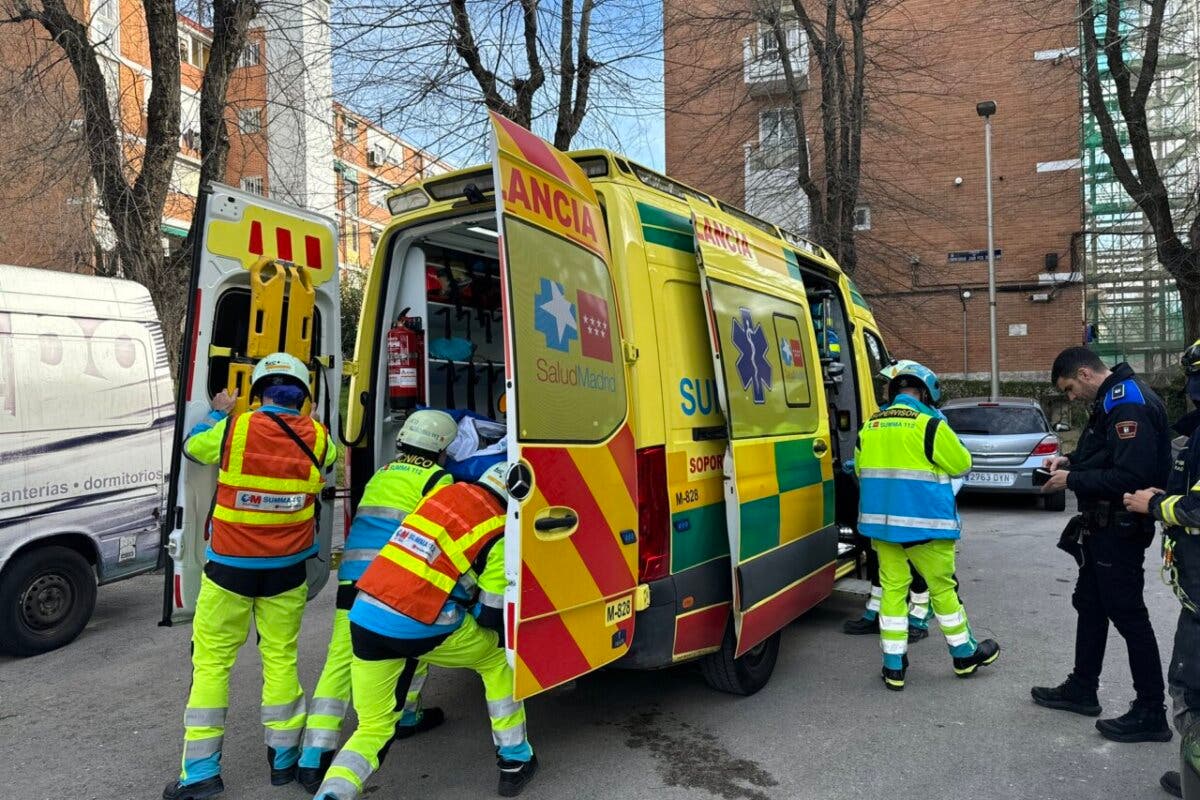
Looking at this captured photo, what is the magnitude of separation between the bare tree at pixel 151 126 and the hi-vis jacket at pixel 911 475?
7094 mm

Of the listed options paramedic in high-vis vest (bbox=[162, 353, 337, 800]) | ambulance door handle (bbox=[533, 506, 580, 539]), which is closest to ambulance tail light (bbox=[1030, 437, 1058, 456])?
ambulance door handle (bbox=[533, 506, 580, 539])

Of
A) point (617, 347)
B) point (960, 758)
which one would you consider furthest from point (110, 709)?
point (960, 758)

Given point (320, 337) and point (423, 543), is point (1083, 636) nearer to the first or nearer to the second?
point (423, 543)

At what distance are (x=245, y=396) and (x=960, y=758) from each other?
3.56 m

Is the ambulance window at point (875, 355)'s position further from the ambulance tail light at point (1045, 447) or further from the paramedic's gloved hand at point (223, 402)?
the ambulance tail light at point (1045, 447)

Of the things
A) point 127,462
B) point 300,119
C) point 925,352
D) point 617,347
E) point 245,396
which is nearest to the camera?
point 617,347

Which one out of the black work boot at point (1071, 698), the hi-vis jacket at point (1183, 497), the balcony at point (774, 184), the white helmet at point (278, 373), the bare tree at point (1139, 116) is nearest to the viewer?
the hi-vis jacket at point (1183, 497)

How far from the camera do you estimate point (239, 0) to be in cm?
852

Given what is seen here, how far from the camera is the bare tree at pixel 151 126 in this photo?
26.7 ft

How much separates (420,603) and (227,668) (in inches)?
43.1

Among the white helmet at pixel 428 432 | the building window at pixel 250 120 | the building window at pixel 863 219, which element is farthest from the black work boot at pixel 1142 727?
the building window at pixel 863 219

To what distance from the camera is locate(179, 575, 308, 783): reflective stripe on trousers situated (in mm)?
3193

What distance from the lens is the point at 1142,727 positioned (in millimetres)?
3578

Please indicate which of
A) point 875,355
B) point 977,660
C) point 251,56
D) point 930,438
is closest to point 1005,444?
point 875,355
